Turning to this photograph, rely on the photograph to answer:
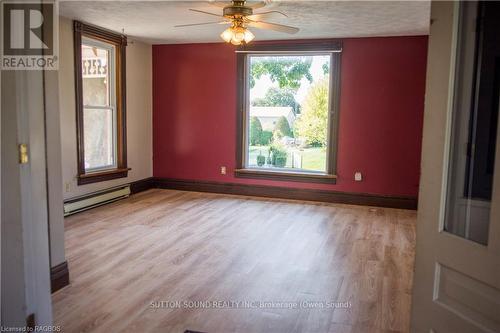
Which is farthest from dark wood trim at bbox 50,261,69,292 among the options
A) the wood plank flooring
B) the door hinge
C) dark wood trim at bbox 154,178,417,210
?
dark wood trim at bbox 154,178,417,210

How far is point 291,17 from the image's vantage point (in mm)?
4680

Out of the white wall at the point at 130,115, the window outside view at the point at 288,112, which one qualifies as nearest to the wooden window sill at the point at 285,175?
the window outside view at the point at 288,112

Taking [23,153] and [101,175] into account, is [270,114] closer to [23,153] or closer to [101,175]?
[101,175]

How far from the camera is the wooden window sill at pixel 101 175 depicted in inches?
213

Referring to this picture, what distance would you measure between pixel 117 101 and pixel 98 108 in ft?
1.29

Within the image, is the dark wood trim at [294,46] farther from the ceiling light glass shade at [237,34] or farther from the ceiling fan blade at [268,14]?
the ceiling light glass shade at [237,34]

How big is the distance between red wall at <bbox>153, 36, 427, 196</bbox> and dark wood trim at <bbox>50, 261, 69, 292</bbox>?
Answer: 388 cm

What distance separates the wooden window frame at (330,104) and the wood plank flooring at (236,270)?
0.84 meters

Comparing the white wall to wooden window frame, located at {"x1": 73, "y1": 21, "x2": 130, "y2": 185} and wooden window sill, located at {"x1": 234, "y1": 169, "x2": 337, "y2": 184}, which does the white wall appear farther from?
wooden window sill, located at {"x1": 234, "y1": 169, "x2": 337, "y2": 184}

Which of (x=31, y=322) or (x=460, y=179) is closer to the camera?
(x=460, y=179)

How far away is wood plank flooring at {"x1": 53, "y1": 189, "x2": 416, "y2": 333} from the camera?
263 centimetres

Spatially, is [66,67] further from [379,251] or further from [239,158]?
[379,251]

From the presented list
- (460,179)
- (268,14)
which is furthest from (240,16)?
(460,179)

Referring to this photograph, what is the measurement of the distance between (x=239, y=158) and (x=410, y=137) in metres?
2.60
